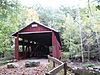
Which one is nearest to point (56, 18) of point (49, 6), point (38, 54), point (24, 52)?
point (49, 6)

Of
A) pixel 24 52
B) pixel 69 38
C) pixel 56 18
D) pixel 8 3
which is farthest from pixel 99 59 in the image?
pixel 8 3

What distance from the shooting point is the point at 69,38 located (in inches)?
1054

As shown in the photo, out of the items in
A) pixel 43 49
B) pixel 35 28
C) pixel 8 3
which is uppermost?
pixel 8 3

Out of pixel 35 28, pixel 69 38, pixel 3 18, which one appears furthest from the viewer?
pixel 69 38

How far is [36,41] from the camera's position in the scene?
69.9 feet

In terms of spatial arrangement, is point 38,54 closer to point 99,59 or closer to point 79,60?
point 79,60

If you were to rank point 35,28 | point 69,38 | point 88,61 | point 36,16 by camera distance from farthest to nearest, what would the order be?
point 36,16, point 69,38, point 88,61, point 35,28

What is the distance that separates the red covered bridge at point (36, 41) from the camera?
15.3 meters

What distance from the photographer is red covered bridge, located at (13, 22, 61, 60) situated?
15312mm

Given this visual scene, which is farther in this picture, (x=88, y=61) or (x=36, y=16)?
(x=36, y=16)

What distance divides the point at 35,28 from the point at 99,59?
12.8 m

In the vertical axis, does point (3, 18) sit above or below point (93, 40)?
above

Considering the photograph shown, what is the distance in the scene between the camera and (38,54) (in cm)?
2097

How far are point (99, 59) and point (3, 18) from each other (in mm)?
16103
